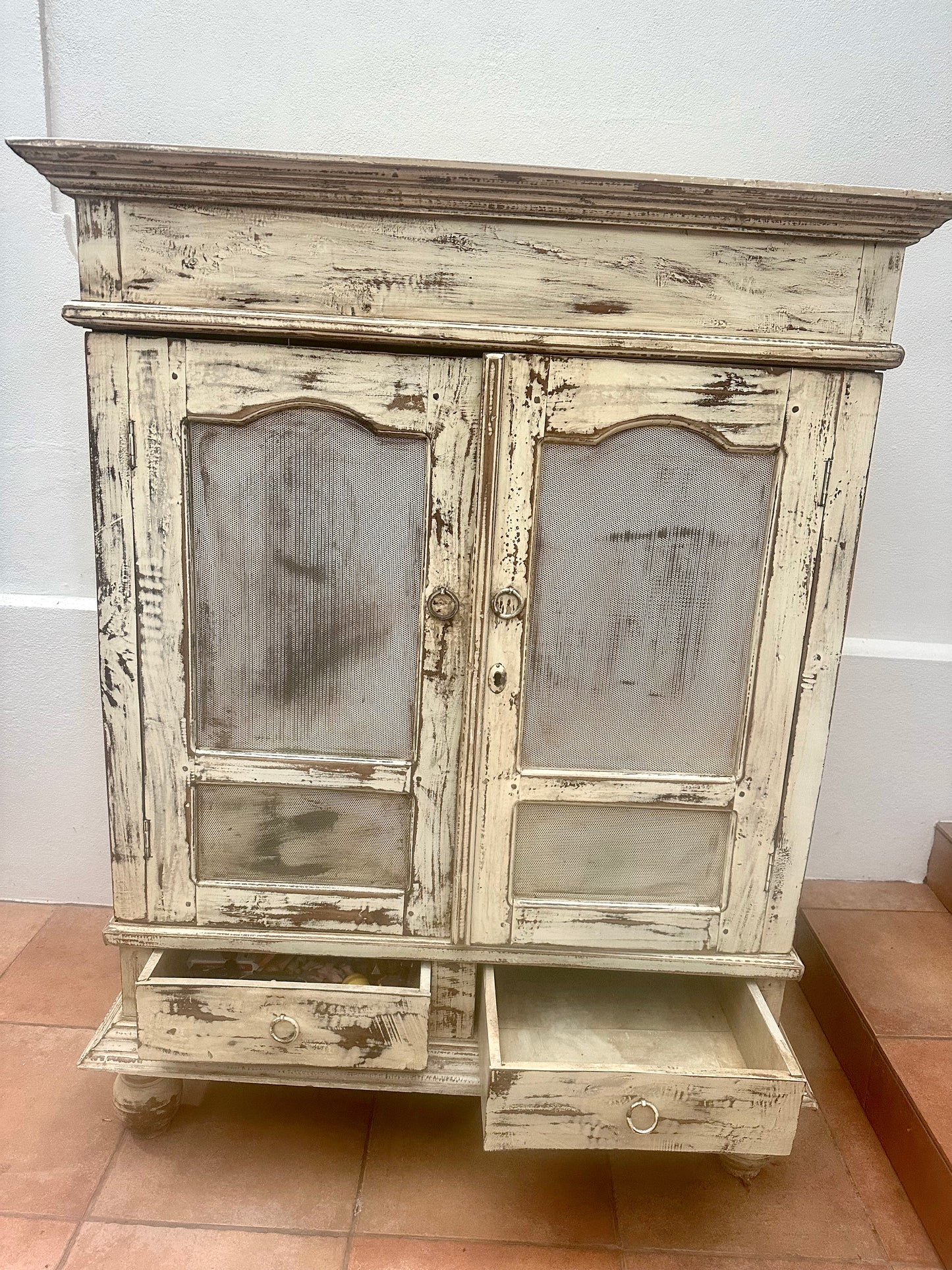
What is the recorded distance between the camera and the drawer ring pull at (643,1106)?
1537mm

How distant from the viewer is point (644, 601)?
1.65 metres

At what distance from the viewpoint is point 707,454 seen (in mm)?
1578

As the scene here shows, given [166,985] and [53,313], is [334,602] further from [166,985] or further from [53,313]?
[53,313]

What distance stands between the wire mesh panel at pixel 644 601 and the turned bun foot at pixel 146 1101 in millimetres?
1078

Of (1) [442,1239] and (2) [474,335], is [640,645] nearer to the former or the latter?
(2) [474,335]

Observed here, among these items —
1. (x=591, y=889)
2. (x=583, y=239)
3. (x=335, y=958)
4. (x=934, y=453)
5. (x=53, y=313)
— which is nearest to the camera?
(x=583, y=239)

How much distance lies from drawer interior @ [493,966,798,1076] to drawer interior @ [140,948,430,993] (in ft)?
0.79

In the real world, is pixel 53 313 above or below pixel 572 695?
above

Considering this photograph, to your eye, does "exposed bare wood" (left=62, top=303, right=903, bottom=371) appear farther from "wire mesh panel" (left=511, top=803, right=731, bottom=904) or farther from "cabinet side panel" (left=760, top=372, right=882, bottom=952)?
"wire mesh panel" (left=511, top=803, right=731, bottom=904)

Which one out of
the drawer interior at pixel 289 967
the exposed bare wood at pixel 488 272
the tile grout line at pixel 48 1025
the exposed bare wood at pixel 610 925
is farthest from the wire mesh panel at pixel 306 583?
the tile grout line at pixel 48 1025

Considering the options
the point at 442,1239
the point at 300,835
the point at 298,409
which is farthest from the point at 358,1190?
the point at 298,409

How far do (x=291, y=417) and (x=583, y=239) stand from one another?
0.61m

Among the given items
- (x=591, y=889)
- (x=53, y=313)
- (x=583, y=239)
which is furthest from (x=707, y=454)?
(x=53, y=313)

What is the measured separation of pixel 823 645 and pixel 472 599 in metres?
0.68
